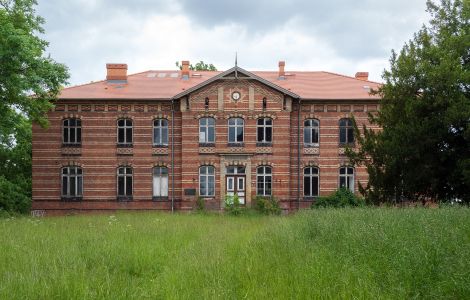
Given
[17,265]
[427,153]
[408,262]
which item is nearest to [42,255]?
[17,265]

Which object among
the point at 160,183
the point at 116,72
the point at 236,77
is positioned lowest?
the point at 160,183

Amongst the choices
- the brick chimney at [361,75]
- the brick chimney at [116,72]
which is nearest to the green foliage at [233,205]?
the brick chimney at [116,72]

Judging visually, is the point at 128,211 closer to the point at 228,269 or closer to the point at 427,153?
the point at 427,153

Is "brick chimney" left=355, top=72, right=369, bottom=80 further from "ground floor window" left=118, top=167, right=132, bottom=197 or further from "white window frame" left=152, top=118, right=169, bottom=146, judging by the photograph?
"ground floor window" left=118, top=167, right=132, bottom=197

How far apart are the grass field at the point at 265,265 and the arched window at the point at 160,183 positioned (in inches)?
801

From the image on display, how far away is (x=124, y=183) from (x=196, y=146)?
495 centimetres

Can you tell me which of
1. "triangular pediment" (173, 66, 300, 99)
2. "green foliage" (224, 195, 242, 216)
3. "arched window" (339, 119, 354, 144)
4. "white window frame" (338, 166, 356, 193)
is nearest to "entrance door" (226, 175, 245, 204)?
"green foliage" (224, 195, 242, 216)

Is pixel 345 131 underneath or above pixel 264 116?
underneath

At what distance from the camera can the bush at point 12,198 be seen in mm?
42562

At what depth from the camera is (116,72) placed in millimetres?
35719

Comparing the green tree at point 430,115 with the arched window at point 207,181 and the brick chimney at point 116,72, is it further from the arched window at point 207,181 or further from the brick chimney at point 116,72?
the brick chimney at point 116,72

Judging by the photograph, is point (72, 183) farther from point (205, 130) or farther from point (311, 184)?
point (311, 184)

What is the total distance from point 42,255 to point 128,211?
22.8 m

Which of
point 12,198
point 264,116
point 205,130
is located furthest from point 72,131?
point 12,198
